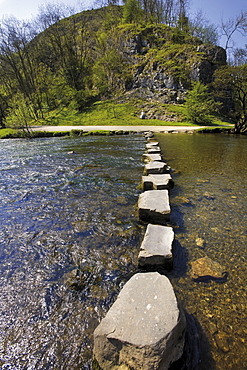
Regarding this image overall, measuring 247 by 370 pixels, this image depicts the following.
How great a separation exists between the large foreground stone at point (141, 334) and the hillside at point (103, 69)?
29.9 metres

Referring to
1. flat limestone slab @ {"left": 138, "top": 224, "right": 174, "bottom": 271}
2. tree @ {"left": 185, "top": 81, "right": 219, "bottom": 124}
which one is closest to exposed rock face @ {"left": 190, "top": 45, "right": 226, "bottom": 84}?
tree @ {"left": 185, "top": 81, "right": 219, "bottom": 124}

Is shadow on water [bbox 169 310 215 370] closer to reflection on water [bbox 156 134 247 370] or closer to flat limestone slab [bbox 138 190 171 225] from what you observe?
reflection on water [bbox 156 134 247 370]

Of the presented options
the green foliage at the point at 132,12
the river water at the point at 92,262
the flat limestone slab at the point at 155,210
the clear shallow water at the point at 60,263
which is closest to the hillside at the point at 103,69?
the green foliage at the point at 132,12

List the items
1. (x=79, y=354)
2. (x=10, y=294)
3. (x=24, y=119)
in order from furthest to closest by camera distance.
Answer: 1. (x=24, y=119)
2. (x=10, y=294)
3. (x=79, y=354)

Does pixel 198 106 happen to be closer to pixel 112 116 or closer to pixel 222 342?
pixel 112 116

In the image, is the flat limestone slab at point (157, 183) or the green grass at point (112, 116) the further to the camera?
the green grass at point (112, 116)

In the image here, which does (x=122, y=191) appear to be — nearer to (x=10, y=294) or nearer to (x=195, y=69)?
(x=10, y=294)

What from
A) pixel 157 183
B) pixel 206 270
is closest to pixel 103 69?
pixel 157 183

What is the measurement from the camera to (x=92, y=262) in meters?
2.77

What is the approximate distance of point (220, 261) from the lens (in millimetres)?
2725

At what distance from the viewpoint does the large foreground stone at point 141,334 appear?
1.37 meters

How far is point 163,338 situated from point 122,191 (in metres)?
3.95

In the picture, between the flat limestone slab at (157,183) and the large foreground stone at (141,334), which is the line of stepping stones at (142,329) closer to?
the large foreground stone at (141,334)

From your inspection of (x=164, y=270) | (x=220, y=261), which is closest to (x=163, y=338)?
(x=164, y=270)
